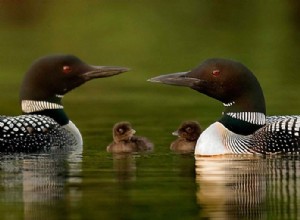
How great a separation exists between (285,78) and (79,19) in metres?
7.47

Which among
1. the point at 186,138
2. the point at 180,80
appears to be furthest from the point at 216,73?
the point at 186,138

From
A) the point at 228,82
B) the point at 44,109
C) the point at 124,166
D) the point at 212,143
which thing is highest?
the point at 228,82

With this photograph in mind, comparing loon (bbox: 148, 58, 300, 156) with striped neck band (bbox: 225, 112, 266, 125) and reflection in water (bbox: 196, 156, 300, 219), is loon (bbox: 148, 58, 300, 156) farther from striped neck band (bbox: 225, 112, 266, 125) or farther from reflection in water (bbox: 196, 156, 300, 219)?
reflection in water (bbox: 196, 156, 300, 219)

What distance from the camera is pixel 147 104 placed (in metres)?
16.7

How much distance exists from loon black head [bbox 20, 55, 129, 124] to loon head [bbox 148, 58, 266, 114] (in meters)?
1.03

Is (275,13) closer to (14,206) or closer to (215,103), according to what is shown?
(215,103)

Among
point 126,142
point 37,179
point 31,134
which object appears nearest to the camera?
point 37,179

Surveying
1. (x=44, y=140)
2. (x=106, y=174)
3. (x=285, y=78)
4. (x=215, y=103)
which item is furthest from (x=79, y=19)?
(x=106, y=174)

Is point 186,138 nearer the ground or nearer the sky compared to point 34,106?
nearer the ground

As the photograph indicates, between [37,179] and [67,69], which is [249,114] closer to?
[67,69]

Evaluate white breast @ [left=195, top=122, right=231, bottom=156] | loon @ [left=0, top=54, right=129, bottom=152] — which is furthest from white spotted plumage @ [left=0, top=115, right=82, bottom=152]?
white breast @ [left=195, top=122, right=231, bottom=156]

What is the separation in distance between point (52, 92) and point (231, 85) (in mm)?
1842

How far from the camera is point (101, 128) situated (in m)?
14.5

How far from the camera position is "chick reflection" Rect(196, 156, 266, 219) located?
9406 mm
